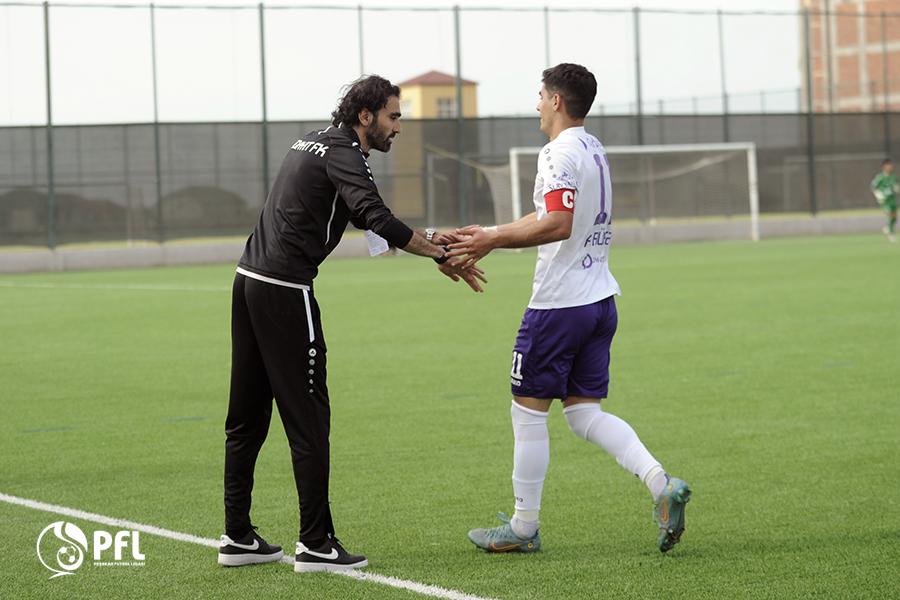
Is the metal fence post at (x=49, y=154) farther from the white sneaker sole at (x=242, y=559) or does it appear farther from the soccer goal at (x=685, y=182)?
the white sneaker sole at (x=242, y=559)

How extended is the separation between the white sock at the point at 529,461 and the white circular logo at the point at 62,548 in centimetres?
188

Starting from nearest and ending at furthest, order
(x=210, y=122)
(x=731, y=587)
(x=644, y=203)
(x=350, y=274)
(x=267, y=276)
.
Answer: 1. (x=731, y=587)
2. (x=267, y=276)
3. (x=350, y=274)
4. (x=210, y=122)
5. (x=644, y=203)

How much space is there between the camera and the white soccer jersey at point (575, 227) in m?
5.96

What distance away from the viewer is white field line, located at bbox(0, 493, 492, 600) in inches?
213

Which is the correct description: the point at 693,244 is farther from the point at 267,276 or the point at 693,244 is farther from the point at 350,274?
the point at 267,276

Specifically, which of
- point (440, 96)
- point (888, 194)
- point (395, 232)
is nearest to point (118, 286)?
point (440, 96)

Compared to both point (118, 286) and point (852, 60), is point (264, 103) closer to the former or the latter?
point (118, 286)

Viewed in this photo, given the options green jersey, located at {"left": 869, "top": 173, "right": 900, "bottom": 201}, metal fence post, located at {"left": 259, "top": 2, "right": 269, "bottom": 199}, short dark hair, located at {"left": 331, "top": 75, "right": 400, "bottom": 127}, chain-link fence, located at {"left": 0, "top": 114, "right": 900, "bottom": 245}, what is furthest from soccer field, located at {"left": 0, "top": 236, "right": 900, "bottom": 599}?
green jersey, located at {"left": 869, "top": 173, "right": 900, "bottom": 201}

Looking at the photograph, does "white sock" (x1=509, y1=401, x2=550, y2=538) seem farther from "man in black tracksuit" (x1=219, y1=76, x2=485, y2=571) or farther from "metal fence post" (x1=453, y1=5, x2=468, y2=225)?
"metal fence post" (x1=453, y1=5, x2=468, y2=225)

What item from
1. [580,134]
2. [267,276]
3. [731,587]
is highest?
[580,134]

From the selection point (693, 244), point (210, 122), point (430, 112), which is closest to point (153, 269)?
point (210, 122)

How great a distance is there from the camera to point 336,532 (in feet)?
21.5

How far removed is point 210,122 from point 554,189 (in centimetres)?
3161

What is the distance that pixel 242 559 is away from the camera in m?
5.95
